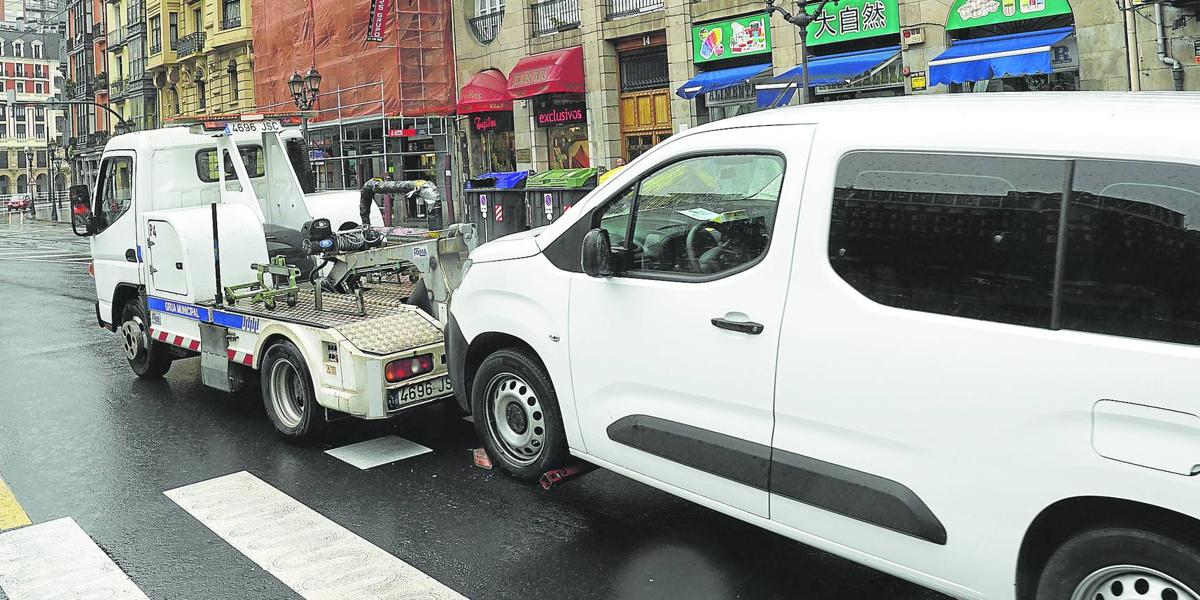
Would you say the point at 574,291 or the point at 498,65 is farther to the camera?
the point at 498,65

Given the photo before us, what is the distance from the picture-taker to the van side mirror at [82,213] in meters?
9.65

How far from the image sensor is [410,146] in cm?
3284

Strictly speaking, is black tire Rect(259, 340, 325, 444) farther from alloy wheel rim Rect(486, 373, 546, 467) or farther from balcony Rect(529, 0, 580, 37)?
balcony Rect(529, 0, 580, 37)

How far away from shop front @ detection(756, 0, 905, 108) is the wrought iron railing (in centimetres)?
3764

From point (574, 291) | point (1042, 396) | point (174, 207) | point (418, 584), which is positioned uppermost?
point (174, 207)

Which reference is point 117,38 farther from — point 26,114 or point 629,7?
point 26,114

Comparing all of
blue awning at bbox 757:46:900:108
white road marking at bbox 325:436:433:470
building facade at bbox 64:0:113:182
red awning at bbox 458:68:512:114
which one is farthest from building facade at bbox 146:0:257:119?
white road marking at bbox 325:436:433:470

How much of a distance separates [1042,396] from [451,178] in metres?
28.6

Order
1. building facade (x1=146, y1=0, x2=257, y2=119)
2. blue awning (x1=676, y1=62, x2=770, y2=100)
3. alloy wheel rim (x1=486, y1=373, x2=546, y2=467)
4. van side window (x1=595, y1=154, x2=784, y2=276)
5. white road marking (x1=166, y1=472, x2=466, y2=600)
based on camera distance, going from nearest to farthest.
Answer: van side window (x1=595, y1=154, x2=784, y2=276), white road marking (x1=166, y1=472, x2=466, y2=600), alloy wheel rim (x1=486, y1=373, x2=546, y2=467), blue awning (x1=676, y1=62, x2=770, y2=100), building facade (x1=146, y1=0, x2=257, y2=119)

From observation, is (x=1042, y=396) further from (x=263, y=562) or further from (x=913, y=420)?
(x=263, y=562)

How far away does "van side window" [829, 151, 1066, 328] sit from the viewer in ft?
11.2

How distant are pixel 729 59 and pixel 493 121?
28.6 ft

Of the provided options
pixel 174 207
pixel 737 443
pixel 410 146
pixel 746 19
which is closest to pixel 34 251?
pixel 410 146

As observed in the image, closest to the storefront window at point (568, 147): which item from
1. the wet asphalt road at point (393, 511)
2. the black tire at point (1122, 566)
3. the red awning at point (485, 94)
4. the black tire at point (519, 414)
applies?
the red awning at point (485, 94)
